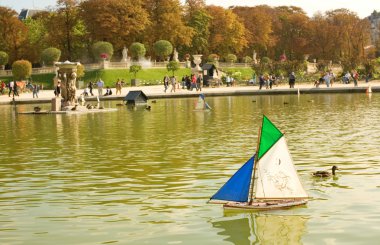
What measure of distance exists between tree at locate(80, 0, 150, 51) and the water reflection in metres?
72.7

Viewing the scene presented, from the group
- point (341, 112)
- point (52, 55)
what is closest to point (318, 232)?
point (341, 112)

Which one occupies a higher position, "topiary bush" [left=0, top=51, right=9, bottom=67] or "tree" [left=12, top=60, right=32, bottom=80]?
"topiary bush" [left=0, top=51, right=9, bottom=67]

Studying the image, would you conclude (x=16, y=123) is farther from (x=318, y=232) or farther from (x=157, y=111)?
(x=318, y=232)

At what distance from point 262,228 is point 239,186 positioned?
0.69m

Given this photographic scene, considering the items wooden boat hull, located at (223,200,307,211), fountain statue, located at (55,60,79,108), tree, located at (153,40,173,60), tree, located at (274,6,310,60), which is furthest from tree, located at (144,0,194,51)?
wooden boat hull, located at (223,200,307,211)

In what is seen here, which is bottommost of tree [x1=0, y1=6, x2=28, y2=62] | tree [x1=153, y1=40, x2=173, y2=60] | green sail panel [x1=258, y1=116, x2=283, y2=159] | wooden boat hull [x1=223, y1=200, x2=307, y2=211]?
wooden boat hull [x1=223, y1=200, x2=307, y2=211]

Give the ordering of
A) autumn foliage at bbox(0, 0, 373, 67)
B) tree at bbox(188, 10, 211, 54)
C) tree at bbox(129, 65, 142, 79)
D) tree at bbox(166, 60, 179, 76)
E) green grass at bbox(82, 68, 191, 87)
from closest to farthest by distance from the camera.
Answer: tree at bbox(129, 65, 142, 79)
green grass at bbox(82, 68, 191, 87)
tree at bbox(166, 60, 179, 76)
autumn foliage at bbox(0, 0, 373, 67)
tree at bbox(188, 10, 211, 54)

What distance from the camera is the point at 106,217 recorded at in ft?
36.2

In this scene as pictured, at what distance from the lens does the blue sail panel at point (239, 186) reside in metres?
10.3

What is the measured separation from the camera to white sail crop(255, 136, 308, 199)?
409 inches

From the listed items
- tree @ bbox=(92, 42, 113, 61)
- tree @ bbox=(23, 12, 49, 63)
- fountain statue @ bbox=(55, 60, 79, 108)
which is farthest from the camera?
tree @ bbox=(23, 12, 49, 63)

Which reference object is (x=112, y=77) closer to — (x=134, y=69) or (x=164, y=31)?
(x=134, y=69)

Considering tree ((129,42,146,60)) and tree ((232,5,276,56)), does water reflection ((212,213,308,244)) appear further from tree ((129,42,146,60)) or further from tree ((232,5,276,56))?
tree ((232,5,276,56))

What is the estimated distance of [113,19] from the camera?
3233 inches
